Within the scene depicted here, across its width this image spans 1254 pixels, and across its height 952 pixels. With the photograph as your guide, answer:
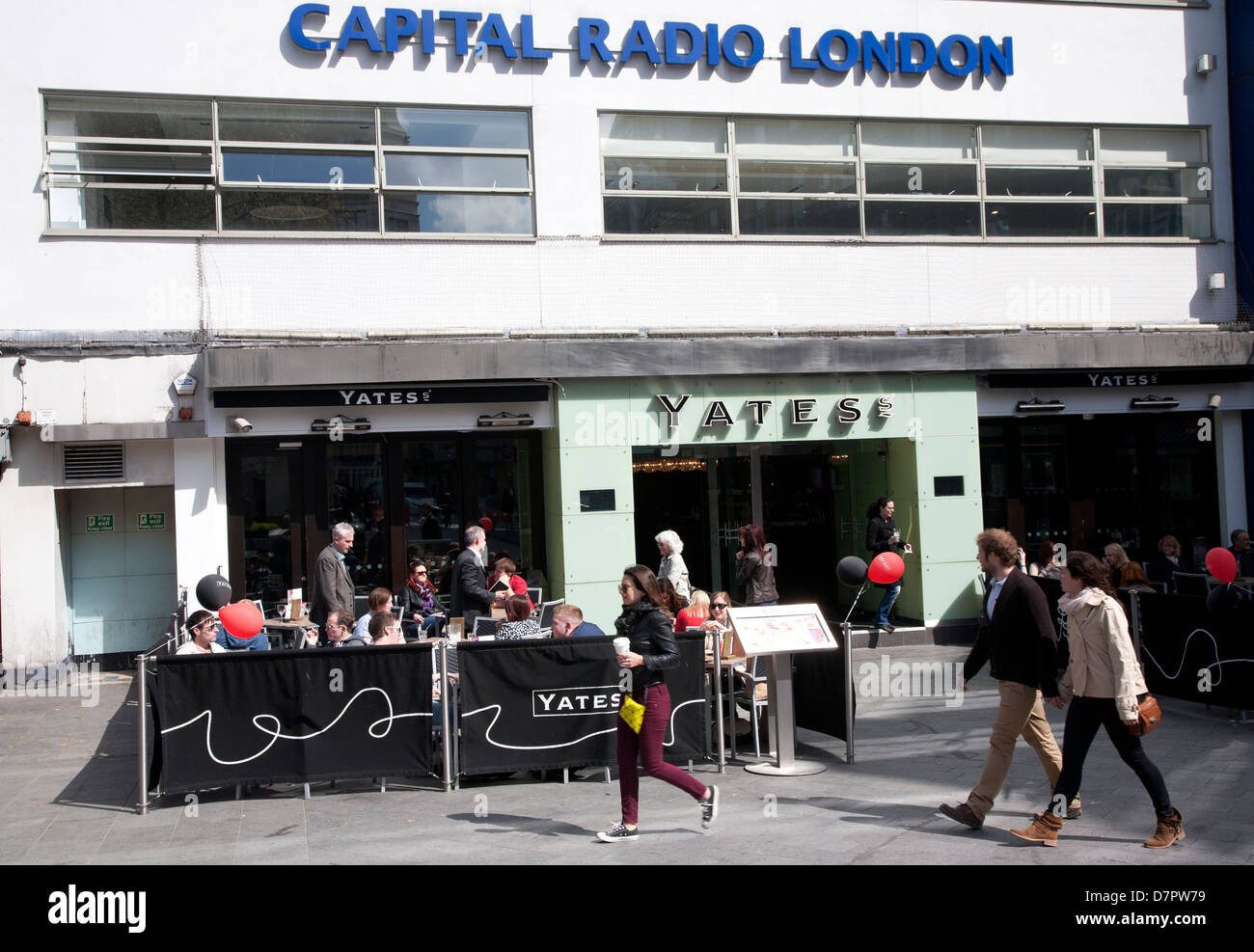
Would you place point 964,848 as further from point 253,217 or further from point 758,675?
point 253,217

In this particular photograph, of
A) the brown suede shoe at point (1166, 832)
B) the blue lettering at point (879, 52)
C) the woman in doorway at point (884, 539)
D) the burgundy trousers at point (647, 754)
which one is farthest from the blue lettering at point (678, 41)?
the brown suede shoe at point (1166, 832)

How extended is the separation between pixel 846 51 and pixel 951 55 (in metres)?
1.54

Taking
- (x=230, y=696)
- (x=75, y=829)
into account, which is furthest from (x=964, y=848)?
(x=75, y=829)

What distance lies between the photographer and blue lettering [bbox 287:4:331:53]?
43.8ft

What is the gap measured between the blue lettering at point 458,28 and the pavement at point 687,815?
→ 8983 mm

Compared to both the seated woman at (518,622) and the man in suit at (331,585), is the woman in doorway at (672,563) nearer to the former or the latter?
the seated woman at (518,622)

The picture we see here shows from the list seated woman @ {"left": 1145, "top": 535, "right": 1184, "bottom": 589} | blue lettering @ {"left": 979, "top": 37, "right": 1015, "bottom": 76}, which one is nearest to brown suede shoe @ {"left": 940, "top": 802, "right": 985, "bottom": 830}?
seated woman @ {"left": 1145, "top": 535, "right": 1184, "bottom": 589}

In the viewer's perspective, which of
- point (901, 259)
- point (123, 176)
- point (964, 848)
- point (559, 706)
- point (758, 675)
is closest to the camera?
point (964, 848)

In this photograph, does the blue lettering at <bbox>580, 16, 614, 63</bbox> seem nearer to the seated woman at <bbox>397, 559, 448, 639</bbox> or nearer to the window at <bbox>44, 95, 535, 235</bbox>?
the window at <bbox>44, 95, 535, 235</bbox>

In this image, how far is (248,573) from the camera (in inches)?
540

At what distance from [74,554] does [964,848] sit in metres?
11.2

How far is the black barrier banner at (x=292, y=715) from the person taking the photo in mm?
7902

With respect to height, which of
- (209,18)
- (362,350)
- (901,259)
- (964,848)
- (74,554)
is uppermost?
(209,18)

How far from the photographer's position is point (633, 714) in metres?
6.86
